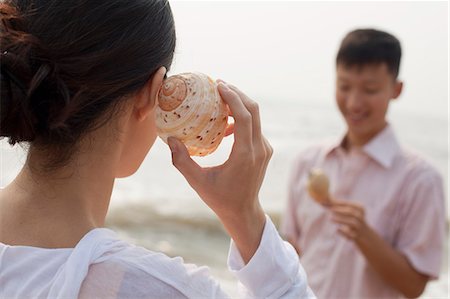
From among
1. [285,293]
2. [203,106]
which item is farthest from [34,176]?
[285,293]

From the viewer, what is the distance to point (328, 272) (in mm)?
3633

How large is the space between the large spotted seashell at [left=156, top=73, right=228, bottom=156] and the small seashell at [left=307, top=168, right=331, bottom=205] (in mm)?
1884

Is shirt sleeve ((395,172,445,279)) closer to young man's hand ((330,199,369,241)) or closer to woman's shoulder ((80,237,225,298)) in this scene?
young man's hand ((330,199,369,241))

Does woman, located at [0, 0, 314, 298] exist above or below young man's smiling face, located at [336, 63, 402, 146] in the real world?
above

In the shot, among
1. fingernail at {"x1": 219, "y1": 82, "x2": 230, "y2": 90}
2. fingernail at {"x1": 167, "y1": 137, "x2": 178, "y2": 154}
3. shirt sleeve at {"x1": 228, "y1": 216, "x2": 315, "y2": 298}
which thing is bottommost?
shirt sleeve at {"x1": 228, "y1": 216, "x2": 315, "y2": 298}

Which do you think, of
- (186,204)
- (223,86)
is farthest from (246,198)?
(186,204)

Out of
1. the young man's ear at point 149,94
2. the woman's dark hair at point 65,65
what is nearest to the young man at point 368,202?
the young man's ear at point 149,94

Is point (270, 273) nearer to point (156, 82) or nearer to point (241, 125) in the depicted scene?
point (241, 125)

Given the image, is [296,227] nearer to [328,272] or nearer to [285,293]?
[328,272]

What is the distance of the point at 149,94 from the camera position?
1.65 metres

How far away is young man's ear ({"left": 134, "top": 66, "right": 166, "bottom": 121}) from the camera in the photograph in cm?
163

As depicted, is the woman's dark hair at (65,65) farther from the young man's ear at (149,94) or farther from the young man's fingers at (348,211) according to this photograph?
the young man's fingers at (348,211)

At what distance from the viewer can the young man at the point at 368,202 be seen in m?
3.46

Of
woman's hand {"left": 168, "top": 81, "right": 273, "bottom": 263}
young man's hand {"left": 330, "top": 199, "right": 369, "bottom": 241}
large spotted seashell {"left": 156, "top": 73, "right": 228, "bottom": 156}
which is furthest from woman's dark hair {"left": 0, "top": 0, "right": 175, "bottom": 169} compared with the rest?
young man's hand {"left": 330, "top": 199, "right": 369, "bottom": 241}
